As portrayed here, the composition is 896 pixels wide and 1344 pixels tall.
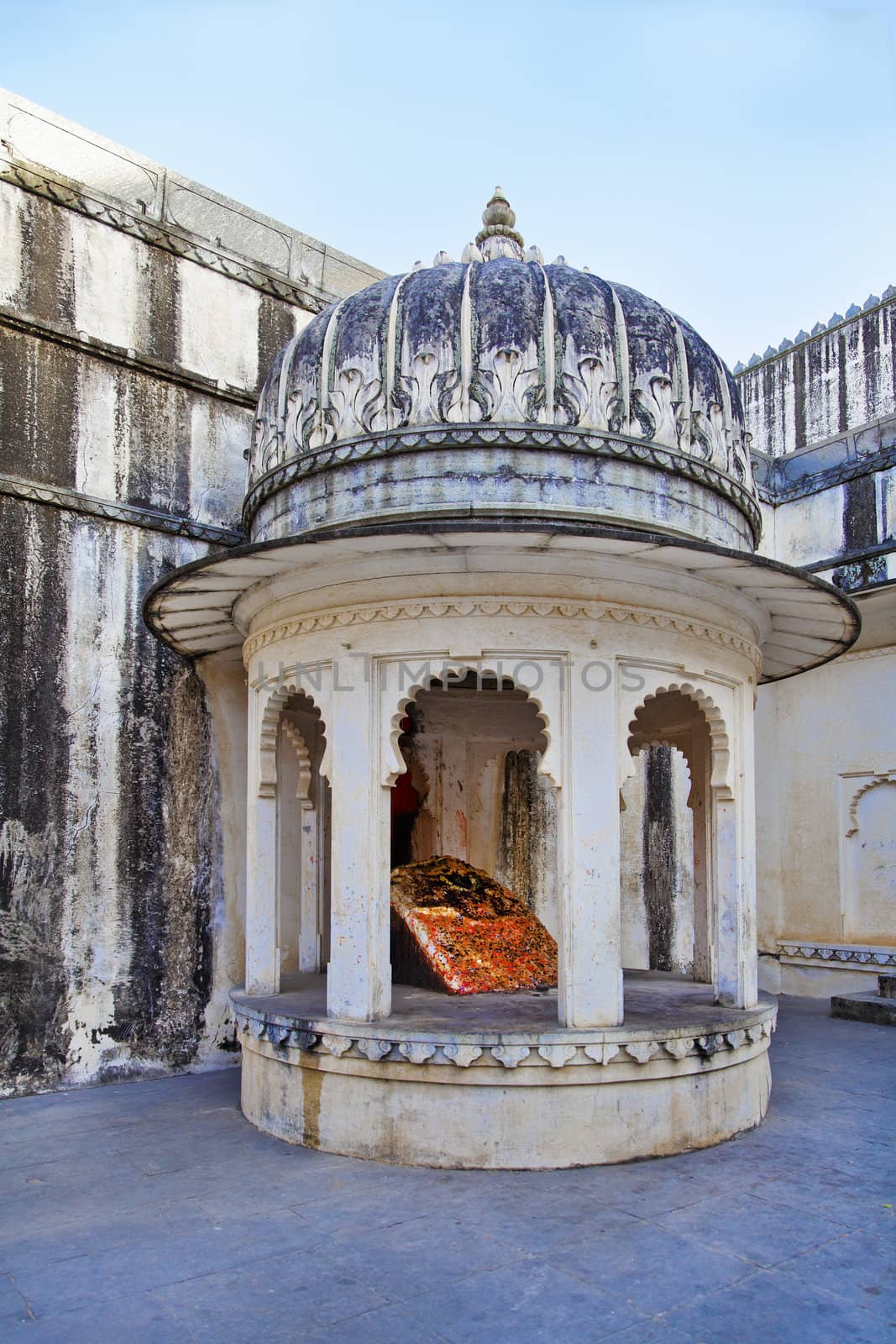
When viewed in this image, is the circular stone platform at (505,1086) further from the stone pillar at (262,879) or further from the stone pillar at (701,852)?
the stone pillar at (701,852)

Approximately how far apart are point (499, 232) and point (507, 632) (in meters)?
3.61

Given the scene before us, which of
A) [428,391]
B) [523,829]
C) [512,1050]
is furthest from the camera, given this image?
[523,829]

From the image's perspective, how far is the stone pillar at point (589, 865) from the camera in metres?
5.82

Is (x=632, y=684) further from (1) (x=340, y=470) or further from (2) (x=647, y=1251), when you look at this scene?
(2) (x=647, y=1251)

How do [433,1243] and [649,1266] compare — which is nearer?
[649,1266]

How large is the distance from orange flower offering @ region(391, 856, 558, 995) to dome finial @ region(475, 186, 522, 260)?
4.88m

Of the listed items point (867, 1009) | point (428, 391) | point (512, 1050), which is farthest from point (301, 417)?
point (867, 1009)

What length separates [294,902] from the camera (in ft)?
29.5

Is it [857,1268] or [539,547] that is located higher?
[539,547]

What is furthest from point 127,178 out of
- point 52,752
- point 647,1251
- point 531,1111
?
point 647,1251

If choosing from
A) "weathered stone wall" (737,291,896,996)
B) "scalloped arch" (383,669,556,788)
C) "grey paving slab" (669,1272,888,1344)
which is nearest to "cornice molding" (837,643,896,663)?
"weathered stone wall" (737,291,896,996)

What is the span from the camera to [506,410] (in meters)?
6.41

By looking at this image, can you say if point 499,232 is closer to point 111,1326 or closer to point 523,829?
point 523,829

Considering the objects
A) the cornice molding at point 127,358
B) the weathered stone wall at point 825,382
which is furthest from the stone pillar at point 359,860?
the weathered stone wall at point 825,382
